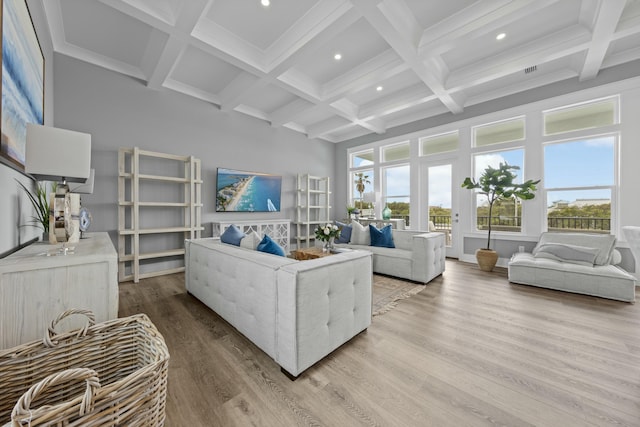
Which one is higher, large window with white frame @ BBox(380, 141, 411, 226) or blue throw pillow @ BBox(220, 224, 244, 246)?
large window with white frame @ BBox(380, 141, 411, 226)

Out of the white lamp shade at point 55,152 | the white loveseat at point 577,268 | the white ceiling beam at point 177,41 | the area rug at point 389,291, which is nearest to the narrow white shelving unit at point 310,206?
the area rug at point 389,291

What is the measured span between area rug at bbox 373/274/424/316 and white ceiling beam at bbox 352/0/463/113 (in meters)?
2.93

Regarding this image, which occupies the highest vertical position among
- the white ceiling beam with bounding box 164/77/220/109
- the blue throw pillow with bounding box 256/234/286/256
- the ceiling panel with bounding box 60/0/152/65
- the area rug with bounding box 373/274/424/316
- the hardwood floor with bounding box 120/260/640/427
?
the ceiling panel with bounding box 60/0/152/65

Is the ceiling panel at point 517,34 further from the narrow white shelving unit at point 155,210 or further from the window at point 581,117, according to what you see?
the narrow white shelving unit at point 155,210

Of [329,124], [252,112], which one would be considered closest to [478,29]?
[329,124]

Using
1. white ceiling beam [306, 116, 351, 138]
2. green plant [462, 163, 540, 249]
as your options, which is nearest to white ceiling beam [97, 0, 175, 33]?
white ceiling beam [306, 116, 351, 138]

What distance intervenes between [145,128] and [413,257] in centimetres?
450

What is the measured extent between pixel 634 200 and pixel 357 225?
3.80 meters

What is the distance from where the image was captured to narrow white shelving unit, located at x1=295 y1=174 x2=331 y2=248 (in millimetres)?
5895

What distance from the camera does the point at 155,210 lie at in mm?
3926

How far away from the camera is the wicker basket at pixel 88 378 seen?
0.61m

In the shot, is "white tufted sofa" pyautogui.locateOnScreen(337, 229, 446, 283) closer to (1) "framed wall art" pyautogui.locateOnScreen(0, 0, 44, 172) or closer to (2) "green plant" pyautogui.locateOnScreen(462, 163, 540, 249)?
(2) "green plant" pyautogui.locateOnScreen(462, 163, 540, 249)

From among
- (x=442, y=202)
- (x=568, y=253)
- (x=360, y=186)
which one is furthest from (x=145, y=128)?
(x=568, y=253)

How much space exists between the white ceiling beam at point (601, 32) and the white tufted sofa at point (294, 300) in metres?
3.34
